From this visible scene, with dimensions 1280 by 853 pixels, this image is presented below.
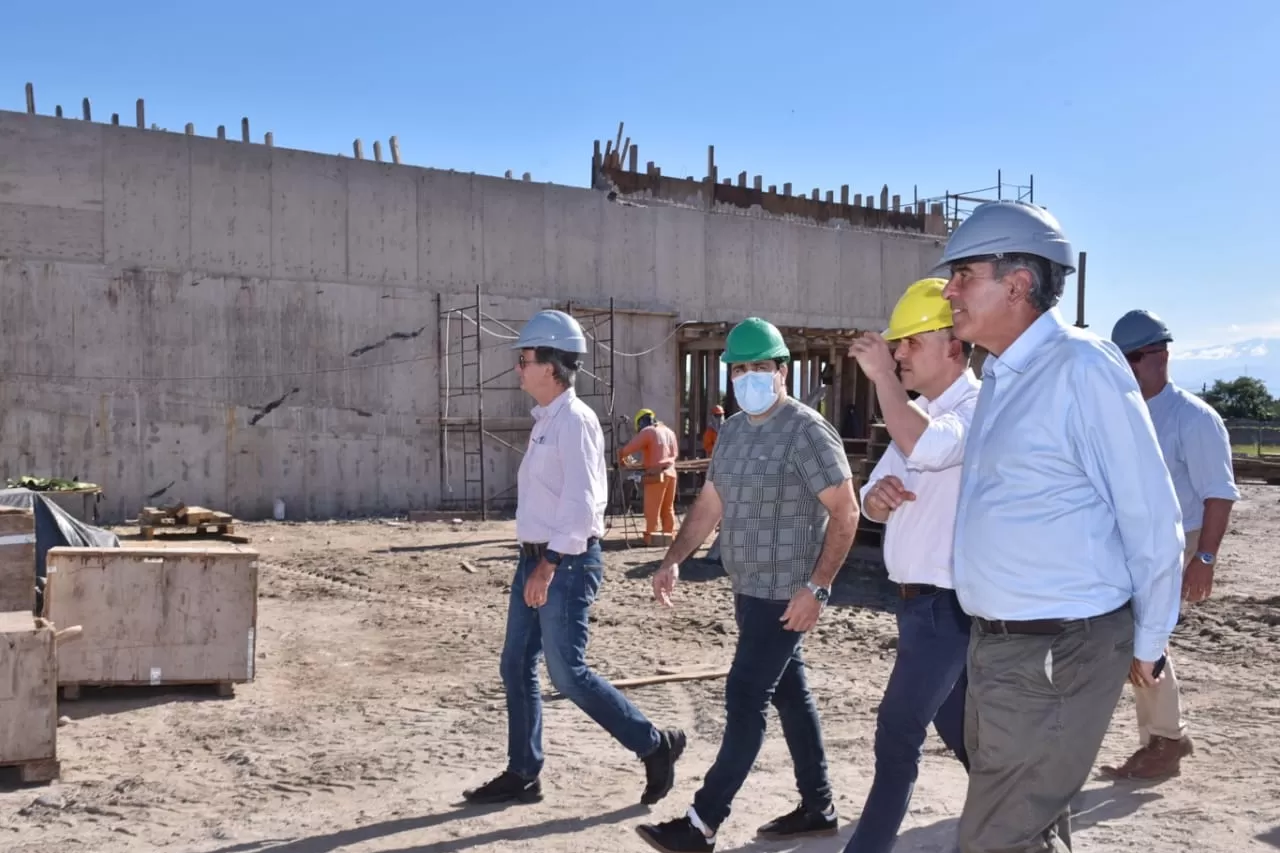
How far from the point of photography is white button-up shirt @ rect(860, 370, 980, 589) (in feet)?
11.8

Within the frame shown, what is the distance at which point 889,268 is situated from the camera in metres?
28.7

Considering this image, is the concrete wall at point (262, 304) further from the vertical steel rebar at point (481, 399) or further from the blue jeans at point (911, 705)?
the blue jeans at point (911, 705)

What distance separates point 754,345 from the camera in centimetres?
423

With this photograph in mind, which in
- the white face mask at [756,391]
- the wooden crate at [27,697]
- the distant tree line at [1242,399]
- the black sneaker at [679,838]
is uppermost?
the distant tree line at [1242,399]

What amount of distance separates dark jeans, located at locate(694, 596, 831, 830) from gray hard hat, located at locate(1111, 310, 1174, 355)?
80.6 inches

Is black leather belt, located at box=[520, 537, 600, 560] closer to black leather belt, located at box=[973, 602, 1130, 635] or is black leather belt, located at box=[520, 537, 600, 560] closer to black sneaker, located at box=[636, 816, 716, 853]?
black sneaker, located at box=[636, 816, 716, 853]

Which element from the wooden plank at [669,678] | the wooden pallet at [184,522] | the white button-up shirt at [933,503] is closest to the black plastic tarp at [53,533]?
the wooden plank at [669,678]

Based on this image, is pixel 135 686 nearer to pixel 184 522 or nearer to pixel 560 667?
pixel 560 667

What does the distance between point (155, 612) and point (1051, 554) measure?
17.0 ft

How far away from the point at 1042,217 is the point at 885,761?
70.9 inches

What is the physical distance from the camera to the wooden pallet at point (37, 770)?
4.88 m

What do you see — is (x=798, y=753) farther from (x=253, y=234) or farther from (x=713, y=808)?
(x=253, y=234)

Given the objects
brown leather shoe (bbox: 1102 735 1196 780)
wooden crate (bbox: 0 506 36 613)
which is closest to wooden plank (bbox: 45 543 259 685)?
wooden crate (bbox: 0 506 36 613)

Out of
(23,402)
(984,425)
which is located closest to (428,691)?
(984,425)
